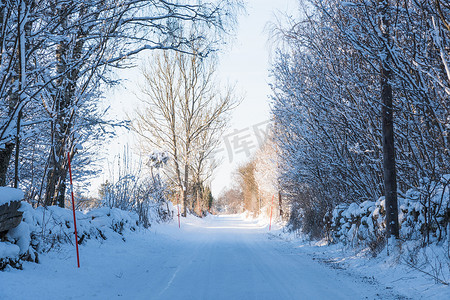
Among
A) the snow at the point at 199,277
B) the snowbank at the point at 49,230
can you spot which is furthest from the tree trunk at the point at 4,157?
the snow at the point at 199,277

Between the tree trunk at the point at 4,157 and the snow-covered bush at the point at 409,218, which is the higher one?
the tree trunk at the point at 4,157

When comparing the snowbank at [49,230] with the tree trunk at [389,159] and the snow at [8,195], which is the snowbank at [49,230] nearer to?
the snow at [8,195]

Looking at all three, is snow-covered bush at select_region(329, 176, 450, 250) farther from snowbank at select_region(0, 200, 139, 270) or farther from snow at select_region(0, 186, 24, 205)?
snow at select_region(0, 186, 24, 205)

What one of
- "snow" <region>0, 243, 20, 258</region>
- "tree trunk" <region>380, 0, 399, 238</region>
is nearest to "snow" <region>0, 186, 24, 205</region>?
"snow" <region>0, 243, 20, 258</region>

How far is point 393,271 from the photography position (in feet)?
21.2

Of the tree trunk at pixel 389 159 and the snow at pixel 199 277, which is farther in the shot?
the tree trunk at pixel 389 159

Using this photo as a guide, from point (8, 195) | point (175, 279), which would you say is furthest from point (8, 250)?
point (175, 279)

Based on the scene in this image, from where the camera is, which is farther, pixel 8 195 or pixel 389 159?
pixel 389 159

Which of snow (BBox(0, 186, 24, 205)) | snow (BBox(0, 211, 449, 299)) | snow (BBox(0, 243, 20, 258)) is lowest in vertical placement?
snow (BBox(0, 211, 449, 299))

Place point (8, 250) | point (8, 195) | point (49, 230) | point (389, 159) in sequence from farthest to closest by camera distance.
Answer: point (389, 159) < point (49, 230) < point (8, 195) < point (8, 250)

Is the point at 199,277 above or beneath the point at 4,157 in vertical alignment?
beneath

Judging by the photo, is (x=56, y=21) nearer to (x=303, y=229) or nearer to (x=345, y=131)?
(x=345, y=131)

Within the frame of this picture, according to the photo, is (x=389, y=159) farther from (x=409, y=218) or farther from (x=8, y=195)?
(x=8, y=195)

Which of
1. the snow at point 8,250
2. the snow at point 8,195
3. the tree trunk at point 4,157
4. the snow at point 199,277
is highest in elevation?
the tree trunk at point 4,157
